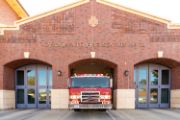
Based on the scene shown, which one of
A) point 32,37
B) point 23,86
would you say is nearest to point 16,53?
point 32,37

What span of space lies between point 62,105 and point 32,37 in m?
6.16

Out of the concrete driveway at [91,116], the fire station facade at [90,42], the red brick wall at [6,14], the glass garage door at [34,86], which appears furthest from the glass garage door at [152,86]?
the red brick wall at [6,14]

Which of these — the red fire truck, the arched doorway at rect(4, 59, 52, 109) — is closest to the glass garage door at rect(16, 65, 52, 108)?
the arched doorway at rect(4, 59, 52, 109)

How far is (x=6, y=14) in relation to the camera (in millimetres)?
36969

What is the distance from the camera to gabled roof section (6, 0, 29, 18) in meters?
36.8

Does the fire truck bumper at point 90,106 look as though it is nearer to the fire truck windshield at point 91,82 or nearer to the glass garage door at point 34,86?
the fire truck windshield at point 91,82

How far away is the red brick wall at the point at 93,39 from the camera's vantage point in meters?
29.4

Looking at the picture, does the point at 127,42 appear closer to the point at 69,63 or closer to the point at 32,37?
the point at 69,63

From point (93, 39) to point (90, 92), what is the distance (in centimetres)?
673

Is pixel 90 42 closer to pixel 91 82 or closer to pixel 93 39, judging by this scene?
pixel 93 39

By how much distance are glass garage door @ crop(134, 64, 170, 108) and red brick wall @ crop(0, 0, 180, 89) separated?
2.56 metres

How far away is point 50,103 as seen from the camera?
3209cm

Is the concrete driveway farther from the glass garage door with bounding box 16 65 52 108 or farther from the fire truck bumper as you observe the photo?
the glass garage door with bounding box 16 65 52 108

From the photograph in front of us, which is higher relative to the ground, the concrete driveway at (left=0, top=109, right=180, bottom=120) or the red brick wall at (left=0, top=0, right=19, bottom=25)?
the red brick wall at (left=0, top=0, right=19, bottom=25)
